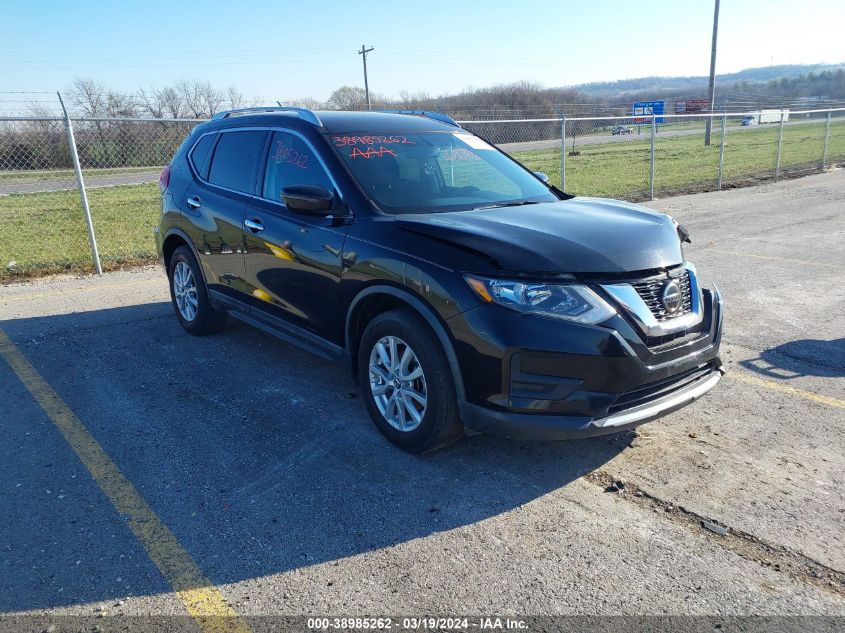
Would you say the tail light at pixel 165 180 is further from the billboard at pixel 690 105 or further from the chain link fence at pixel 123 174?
the billboard at pixel 690 105

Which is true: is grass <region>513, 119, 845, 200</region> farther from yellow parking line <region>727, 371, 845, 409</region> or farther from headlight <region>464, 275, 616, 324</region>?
headlight <region>464, 275, 616, 324</region>

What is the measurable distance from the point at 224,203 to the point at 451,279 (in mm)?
2604

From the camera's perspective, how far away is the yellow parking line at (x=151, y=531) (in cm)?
263

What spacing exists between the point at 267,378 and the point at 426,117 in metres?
2.45

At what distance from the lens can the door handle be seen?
4.77 m

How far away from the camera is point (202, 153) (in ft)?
19.0

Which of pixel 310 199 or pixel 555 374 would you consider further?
pixel 310 199

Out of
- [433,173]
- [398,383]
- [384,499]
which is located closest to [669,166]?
[433,173]

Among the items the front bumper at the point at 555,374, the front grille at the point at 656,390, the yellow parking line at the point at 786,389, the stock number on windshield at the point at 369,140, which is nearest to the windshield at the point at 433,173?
the stock number on windshield at the point at 369,140

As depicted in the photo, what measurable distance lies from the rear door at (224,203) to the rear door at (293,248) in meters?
0.16

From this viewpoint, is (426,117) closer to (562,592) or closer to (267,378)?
(267,378)

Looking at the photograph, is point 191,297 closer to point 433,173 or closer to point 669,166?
point 433,173

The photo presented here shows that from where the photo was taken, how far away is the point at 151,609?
2656mm

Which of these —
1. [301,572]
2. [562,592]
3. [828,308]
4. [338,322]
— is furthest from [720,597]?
[828,308]
